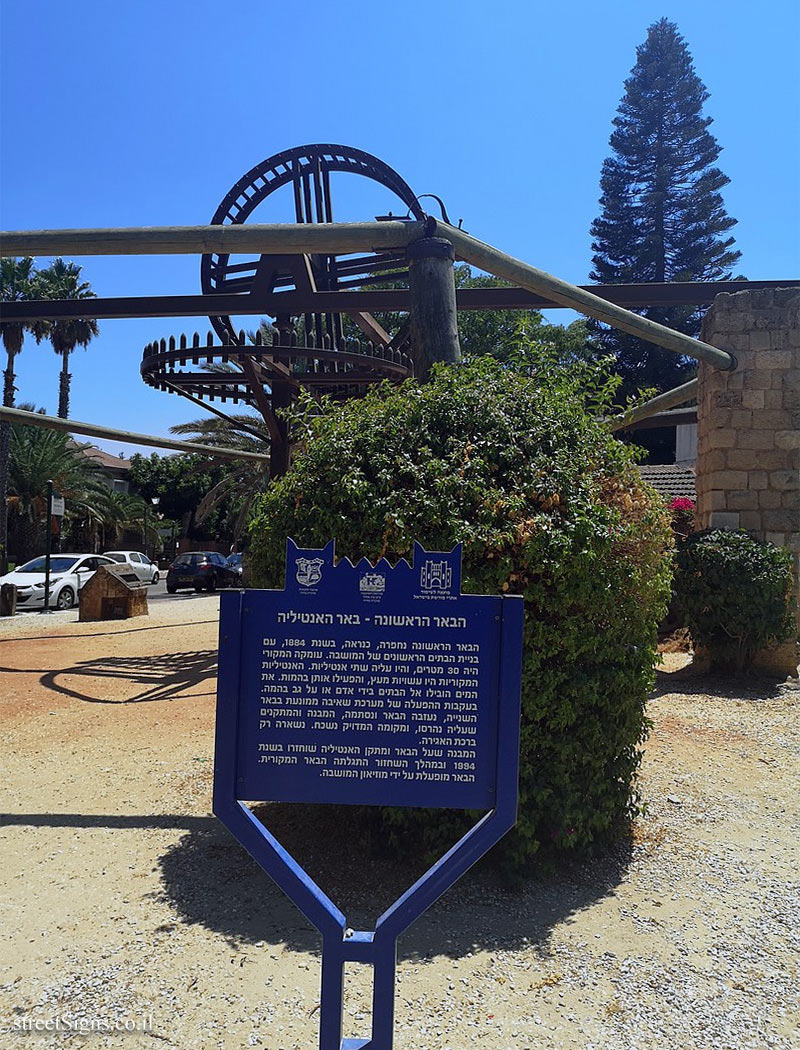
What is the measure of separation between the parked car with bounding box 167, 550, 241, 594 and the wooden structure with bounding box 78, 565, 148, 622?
9.72m

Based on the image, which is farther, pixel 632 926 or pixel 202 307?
pixel 202 307

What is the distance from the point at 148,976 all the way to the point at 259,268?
8.77 metres

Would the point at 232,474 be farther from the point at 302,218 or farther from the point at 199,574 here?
the point at 302,218

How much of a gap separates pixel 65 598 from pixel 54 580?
1.68ft

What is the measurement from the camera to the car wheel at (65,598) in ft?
62.7

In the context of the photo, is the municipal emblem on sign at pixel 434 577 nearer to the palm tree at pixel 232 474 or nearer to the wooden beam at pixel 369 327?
the wooden beam at pixel 369 327

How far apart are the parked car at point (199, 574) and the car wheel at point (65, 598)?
6405 mm

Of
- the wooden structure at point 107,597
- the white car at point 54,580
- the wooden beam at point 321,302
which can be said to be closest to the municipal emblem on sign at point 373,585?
the wooden beam at point 321,302

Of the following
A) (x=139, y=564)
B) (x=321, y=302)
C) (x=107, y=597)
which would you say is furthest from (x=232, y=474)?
(x=321, y=302)

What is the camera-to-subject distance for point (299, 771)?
2695 mm

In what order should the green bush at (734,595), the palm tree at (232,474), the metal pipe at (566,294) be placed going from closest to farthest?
the metal pipe at (566,294)
the green bush at (734,595)
the palm tree at (232,474)

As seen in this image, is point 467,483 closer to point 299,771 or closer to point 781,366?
point 299,771

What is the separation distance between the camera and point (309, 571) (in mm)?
2721

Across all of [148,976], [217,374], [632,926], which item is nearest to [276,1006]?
[148,976]
